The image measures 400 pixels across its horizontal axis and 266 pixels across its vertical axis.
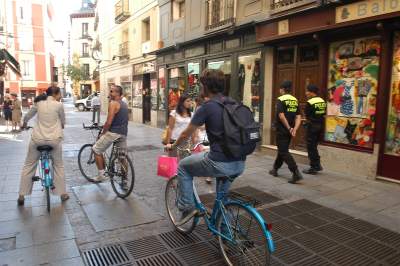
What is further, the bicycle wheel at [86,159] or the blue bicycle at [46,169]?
the bicycle wheel at [86,159]

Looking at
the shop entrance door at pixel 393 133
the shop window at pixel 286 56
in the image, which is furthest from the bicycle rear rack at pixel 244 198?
the shop window at pixel 286 56

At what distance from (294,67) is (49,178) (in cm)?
611

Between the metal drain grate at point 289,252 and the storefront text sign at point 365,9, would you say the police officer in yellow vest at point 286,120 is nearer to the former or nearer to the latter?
the storefront text sign at point 365,9

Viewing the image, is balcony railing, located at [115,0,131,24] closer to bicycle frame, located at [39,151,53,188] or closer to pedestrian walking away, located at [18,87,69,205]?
pedestrian walking away, located at [18,87,69,205]

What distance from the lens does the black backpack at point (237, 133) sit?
315 centimetres

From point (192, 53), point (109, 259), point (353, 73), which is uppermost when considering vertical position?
point (192, 53)

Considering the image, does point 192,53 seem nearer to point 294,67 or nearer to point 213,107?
point 294,67

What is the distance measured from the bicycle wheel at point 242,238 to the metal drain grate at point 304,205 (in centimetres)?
205

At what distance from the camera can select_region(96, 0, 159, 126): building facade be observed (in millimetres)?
17344

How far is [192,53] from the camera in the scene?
43.3 ft

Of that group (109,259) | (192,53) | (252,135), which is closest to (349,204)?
(252,135)

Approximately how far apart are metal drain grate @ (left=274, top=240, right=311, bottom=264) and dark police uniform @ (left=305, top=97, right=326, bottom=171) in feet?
11.3

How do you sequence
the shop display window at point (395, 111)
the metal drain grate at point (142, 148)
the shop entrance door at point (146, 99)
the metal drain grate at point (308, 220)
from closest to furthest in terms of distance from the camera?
the metal drain grate at point (308, 220) < the shop display window at point (395, 111) < the metal drain grate at point (142, 148) < the shop entrance door at point (146, 99)

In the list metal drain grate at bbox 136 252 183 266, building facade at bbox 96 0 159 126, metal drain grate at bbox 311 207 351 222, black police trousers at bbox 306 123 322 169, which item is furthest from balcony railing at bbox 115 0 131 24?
metal drain grate at bbox 136 252 183 266
